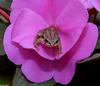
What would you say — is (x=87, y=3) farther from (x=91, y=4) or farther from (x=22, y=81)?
(x=22, y=81)

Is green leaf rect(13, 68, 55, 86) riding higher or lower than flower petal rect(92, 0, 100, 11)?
lower

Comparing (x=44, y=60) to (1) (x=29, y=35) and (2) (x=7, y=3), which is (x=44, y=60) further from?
(2) (x=7, y=3)

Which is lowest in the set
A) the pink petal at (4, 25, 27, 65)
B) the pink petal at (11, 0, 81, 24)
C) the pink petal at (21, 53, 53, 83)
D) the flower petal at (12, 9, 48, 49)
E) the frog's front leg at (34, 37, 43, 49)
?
the pink petal at (21, 53, 53, 83)

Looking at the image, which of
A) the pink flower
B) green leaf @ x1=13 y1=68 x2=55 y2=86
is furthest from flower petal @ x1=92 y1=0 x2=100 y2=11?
green leaf @ x1=13 y1=68 x2=55 y2=86

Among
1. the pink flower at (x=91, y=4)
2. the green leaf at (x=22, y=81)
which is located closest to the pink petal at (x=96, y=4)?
the pink flower at (x=91, y=4)

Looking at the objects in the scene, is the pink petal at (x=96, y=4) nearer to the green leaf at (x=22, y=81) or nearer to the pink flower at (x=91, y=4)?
the pink flower at (x=91, y=4)

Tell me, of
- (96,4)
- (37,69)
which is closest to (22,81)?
(37,69)

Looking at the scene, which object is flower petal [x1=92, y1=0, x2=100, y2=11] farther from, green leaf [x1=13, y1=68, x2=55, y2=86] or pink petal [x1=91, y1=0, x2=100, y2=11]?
green leaf [x1=13, y1=68, x2=55, y2=86]
